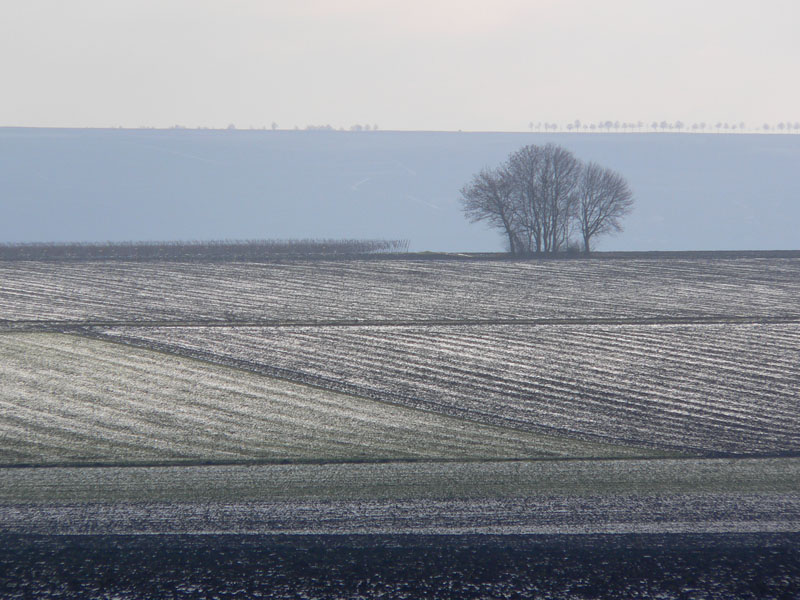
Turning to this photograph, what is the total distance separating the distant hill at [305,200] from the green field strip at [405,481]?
416 ft

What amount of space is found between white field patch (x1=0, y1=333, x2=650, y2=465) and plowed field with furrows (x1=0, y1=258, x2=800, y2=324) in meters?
8.42

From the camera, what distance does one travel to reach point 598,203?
6197 cm

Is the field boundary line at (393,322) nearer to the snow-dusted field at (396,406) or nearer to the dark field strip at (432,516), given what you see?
the snow-dusted field at (396,406)

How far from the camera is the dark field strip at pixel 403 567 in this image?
34.2ft

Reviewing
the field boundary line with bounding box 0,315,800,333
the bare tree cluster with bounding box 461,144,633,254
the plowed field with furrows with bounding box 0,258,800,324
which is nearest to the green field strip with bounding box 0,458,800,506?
the field boundary line with bounding box 0,315,800,333

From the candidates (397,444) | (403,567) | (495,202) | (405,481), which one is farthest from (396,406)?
(495,202)

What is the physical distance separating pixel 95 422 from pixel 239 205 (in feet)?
522

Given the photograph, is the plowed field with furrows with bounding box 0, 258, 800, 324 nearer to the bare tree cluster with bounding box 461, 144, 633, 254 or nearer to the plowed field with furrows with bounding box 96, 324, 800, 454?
the plowed field with furrows with bounding box 96, 324, 800, 454

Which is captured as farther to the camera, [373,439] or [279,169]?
[279,169]

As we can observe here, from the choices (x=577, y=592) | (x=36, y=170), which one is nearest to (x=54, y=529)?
(x=577, y=592)

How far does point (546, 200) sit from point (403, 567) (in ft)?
174

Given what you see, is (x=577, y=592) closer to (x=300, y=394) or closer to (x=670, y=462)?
(x=670, y=462)

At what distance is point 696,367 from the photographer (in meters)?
24.8

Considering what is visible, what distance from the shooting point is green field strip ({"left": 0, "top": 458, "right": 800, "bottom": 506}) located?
563 inches
